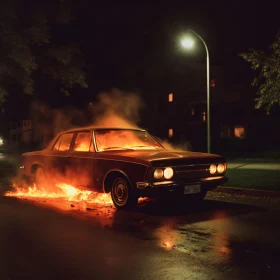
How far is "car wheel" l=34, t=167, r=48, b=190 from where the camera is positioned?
10708mm

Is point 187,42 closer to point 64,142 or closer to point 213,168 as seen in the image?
point 64,142

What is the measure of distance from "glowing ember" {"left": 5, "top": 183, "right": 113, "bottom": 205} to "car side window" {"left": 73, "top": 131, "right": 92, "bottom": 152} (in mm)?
887

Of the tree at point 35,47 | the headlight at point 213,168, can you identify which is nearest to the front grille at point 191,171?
the headlight at point 213,168

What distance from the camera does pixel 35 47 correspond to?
69.7 feet

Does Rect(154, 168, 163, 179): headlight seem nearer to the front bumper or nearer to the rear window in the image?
the front bumper

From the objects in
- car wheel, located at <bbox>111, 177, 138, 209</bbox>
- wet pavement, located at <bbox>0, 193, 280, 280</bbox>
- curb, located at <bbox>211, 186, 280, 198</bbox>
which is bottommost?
wet pavement, located at <bbox>0, 193, 280, 280</bbox>

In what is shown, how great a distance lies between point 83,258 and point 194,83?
1634 inches

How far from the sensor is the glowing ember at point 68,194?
9.88 metres

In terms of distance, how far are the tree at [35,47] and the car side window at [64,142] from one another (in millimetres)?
9079

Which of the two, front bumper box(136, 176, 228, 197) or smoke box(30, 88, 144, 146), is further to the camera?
smoke box(30, 88, 144, 146)

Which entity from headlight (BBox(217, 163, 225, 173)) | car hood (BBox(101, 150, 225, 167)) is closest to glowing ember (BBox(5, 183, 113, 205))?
car hood (BBox(101, 150, 225, 167))

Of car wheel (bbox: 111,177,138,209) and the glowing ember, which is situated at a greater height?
car wheel (bbox: 111,177,138,209)

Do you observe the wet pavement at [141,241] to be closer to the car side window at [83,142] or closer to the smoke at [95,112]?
the car side window at [83,142]

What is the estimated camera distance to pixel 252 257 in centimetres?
511
